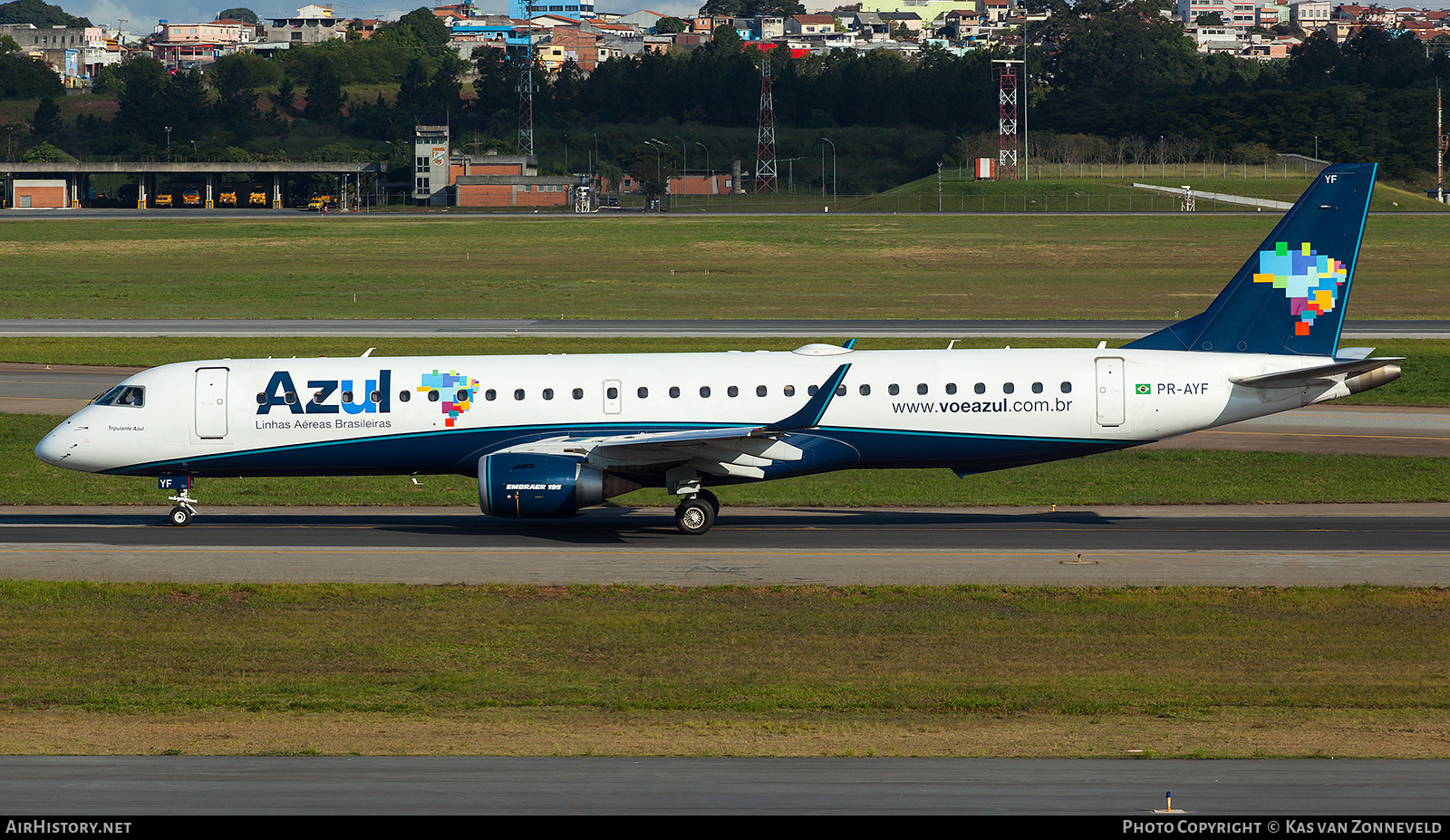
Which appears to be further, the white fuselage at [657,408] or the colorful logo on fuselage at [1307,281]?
the colorful logo on fuselage at [1307,281]

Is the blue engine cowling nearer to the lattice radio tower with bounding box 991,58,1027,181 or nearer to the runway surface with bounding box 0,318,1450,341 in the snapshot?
the runway surface with bounding box 0,318,1450,341

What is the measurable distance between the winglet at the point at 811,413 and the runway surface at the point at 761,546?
2.48 meters

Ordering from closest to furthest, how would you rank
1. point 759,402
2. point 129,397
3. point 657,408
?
point 759,402, point 657,408, point 129,397

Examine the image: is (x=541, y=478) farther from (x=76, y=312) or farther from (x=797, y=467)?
(x=76, y=312)

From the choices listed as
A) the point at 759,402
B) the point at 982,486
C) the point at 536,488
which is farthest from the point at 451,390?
the point at 982,486

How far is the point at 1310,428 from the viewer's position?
42156 millimetres

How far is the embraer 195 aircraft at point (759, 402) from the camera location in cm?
3009

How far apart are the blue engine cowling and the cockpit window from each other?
27.2ft

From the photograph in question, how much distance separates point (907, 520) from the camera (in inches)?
1272

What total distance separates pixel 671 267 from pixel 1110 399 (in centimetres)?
7403

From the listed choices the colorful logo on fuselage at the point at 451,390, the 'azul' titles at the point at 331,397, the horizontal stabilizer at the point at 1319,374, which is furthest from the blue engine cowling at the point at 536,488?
the horizontal stabilizer at the point at 1319,374

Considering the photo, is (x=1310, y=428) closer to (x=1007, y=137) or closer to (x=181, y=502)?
(x=181, y=502)

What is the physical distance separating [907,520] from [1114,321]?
38.9m

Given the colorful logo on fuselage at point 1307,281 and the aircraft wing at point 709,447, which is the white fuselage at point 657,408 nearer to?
the aircraft wing at point 709,447
